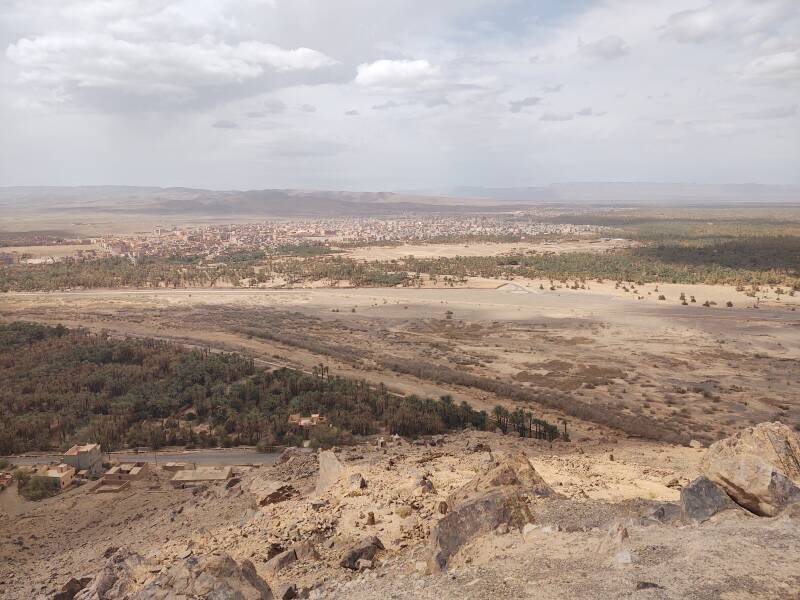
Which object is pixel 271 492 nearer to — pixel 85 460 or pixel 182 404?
pixel 85 460

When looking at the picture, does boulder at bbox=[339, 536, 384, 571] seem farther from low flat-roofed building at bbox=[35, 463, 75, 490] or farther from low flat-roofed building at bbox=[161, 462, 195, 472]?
low flat-roofed building at bbox=[35, 463, 75, 490]

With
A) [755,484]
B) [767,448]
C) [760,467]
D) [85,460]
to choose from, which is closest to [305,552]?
[755,484]

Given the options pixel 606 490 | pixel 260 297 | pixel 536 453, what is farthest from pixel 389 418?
pixel 260 297

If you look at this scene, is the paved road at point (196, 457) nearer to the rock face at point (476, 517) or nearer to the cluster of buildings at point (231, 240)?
the rock face at point (476, 517)

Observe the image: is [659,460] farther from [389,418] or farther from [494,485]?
[389,418]

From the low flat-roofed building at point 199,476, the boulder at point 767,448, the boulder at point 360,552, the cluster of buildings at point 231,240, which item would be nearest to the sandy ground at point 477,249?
the cluster of buildings at point 231,240

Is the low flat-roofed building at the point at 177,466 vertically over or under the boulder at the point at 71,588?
under

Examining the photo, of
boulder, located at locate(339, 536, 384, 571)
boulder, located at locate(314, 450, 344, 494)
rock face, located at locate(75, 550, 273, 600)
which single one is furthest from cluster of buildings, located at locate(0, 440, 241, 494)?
boulder, located at locate(339, 536, 384, 571)

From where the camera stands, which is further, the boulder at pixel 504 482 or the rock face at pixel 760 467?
the boulder at pixel 504 482
